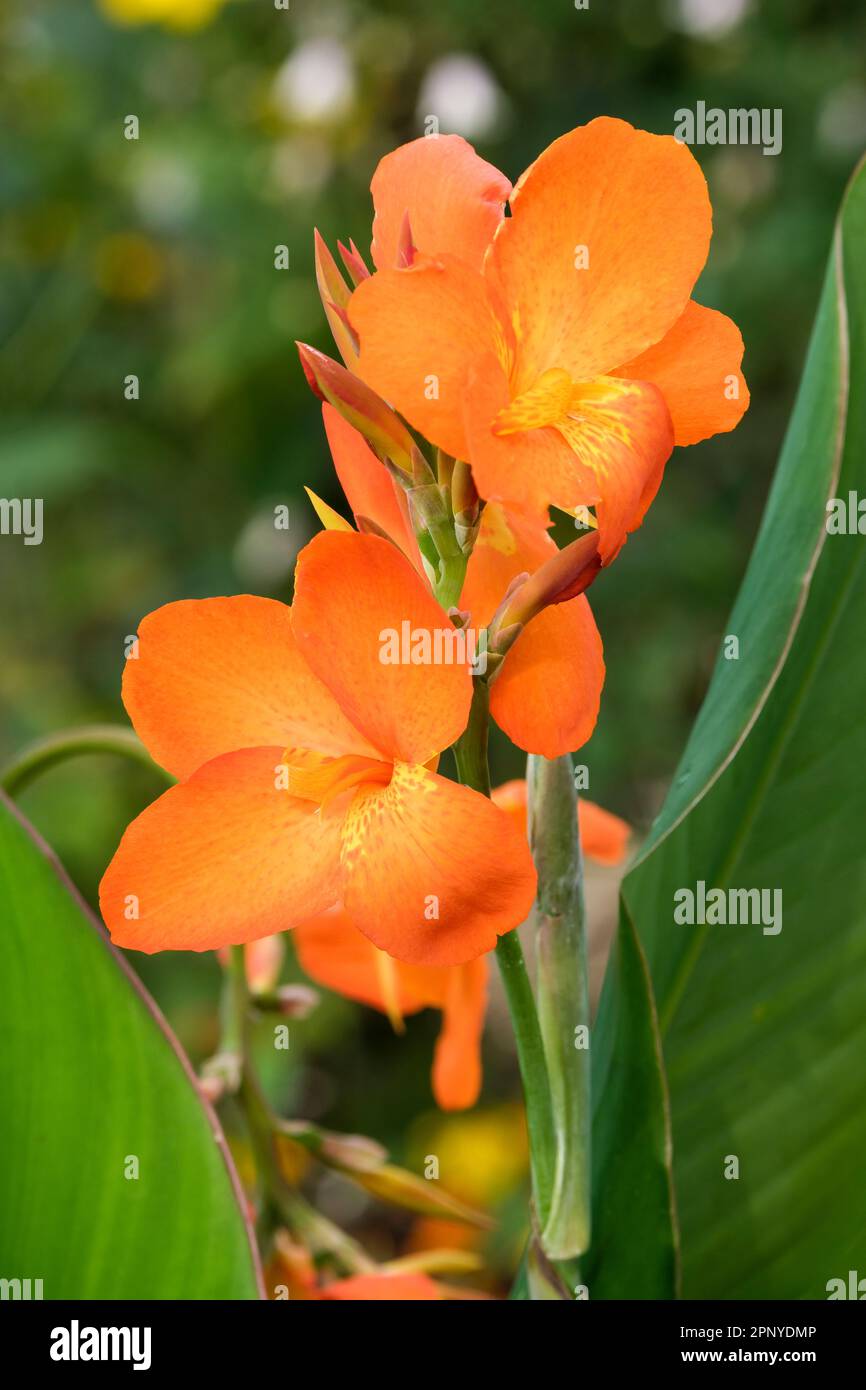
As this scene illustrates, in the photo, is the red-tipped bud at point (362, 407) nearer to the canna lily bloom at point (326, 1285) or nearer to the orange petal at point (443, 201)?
the orange petal at point (443, 201)

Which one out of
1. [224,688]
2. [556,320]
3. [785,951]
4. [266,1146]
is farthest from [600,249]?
[266,1146]

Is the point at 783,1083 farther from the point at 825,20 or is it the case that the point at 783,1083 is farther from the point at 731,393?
the point at 825,20

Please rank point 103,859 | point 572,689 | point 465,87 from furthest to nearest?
point 465,87 < point 103,859 < point 572,689

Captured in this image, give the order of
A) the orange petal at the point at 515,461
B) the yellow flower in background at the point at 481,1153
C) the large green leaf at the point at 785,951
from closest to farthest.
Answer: the orange petal at the point at 515,461, the large green leaf at the point at 785,951, the yellow flower in background at the point at 481,1153

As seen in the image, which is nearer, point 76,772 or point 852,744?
point 852,744

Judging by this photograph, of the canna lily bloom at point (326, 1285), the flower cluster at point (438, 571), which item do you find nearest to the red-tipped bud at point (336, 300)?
the flower cluster at point (438, 571)
